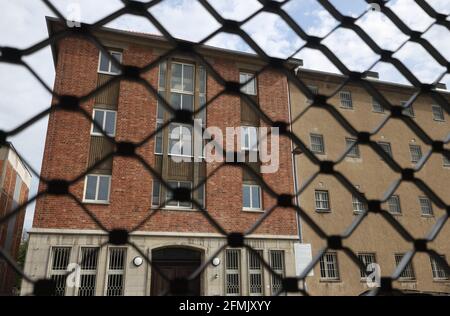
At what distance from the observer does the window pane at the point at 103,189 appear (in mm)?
11195

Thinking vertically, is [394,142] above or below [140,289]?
above

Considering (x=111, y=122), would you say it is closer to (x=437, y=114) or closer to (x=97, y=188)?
(x=97, y=188)

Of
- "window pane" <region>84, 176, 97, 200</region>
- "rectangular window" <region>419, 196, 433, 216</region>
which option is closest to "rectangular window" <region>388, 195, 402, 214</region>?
"rectangular window" <region>419, 196, 433, 216</region>

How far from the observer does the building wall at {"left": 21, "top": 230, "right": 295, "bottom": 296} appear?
33.0ft

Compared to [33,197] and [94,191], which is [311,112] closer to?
[94,191]

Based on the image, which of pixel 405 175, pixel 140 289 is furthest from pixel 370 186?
pixel 405 175

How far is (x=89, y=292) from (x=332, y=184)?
9829 mm

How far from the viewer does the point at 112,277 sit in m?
10.5

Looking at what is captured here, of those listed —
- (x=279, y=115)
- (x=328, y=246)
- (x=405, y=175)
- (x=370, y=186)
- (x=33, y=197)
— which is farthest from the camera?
(x=370, y=186)

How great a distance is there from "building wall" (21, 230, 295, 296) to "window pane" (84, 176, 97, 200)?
1166mm

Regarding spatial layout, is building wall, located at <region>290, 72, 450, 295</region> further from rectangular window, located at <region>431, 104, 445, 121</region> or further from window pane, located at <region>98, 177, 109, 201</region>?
window pane, located at <region>98, 177, 109, 201</region>

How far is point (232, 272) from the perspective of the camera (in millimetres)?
11414

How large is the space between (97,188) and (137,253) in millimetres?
2574
